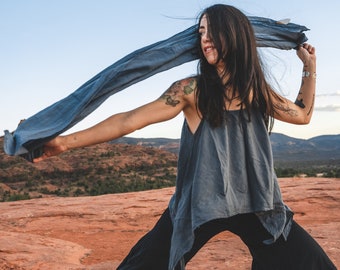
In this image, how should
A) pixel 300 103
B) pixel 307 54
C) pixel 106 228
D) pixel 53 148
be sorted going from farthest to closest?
pixel 106 228 < pixel 307 54 < pixel 300 103 < pixel 53 148

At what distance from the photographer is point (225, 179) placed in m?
2.31

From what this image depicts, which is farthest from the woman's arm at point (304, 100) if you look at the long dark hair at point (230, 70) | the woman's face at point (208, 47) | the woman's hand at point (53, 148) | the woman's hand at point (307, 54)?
the woman's hand at point (53, 148)

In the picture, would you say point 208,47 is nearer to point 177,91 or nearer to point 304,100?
point 177,91

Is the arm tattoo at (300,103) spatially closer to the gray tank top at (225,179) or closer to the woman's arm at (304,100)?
the woman's arm at (304,100)

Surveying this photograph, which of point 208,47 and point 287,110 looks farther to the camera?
point 287,110

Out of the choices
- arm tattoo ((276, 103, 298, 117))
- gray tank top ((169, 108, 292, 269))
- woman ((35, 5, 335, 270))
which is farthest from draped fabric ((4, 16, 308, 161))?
arm tattoo ((276, 103, 298, 117))

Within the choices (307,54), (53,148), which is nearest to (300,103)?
(307,54)

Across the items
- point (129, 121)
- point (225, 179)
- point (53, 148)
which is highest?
point (129, 121)

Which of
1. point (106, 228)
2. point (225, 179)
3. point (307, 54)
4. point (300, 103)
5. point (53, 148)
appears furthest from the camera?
point (106, 228)

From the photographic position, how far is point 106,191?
2695 centimetres

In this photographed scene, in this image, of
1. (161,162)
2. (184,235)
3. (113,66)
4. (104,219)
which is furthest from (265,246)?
(161,162)

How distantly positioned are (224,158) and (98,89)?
2.28ft

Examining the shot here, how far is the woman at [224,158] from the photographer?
2.30m

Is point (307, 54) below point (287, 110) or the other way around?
the other way around
